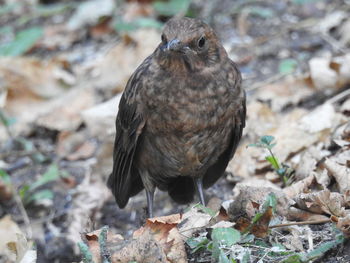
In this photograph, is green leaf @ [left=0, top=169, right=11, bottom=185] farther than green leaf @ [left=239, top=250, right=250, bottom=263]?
Yes

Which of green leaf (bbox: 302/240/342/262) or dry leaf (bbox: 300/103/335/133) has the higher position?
green leaf (bbox: 302/240/342/262)

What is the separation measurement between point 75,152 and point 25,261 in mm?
2920

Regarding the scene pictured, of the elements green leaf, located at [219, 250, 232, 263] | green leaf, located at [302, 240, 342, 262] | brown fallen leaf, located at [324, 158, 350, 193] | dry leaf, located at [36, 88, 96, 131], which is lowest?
dry leaf, located at [36, 88, 96, 131]

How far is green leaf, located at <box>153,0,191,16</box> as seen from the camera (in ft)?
25.0

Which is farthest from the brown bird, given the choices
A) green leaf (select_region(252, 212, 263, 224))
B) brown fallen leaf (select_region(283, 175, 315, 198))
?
green leaf (select_region(252, 212, 263, 224))

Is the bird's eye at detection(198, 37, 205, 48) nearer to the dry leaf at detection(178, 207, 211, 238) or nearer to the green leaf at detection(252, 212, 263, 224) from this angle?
the dry leaf at detection(178, 207, 211, 238)

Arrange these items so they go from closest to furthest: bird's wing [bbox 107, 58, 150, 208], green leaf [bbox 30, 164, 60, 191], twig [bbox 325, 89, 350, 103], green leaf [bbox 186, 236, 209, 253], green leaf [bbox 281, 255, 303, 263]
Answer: green leaf [bbox 281, 255, 303, 263] → green leaf [bbox 186, 236, 209, 253] → bird's wing [bbox 107, 58, 150, 208] → twig [bbox 325, 89, 350, 103] → green leaf [bbox 30, 164, 60, 191]

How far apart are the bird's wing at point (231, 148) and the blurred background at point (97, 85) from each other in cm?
21

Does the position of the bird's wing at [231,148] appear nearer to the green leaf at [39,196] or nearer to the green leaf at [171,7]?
the green leaf at [39,196]

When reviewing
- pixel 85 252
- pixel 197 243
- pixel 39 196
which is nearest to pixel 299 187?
pixel 197 243

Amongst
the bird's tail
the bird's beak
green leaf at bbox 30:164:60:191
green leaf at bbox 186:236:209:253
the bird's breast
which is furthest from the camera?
green leaf at bbox 30:164:60:191

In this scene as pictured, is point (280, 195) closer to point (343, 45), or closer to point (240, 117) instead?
point (240, 117)

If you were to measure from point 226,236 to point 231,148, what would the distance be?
1.40 metres

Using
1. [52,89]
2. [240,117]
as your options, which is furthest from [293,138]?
[52,89]
